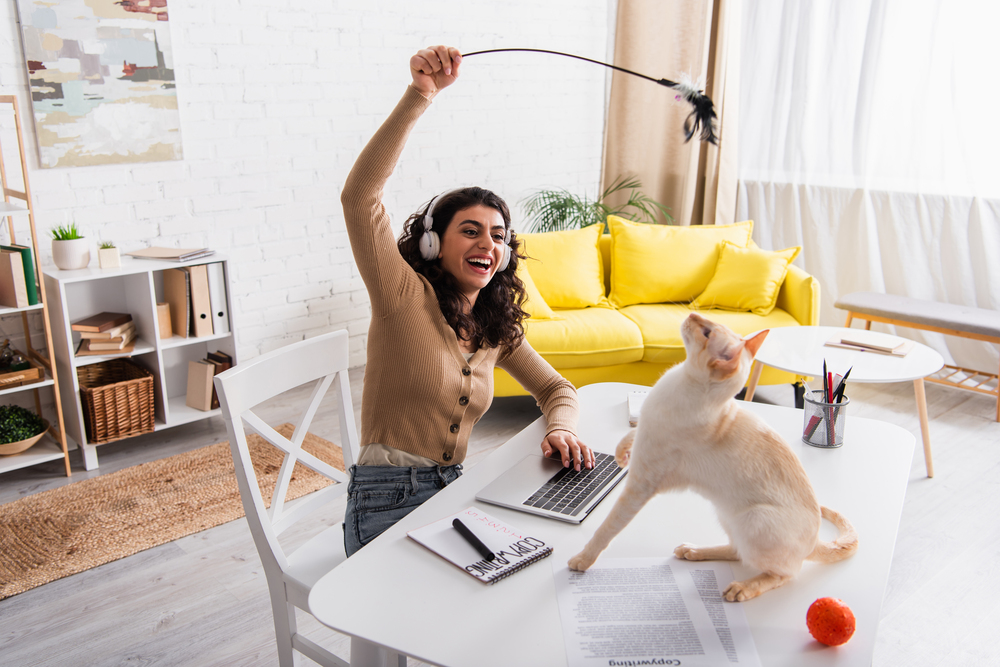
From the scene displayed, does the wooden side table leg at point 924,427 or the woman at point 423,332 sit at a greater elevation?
the woman at point 423,332

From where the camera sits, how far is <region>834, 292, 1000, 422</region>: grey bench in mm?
3309

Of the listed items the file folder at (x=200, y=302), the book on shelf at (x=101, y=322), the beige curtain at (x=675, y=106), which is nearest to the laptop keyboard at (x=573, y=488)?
the file folder at (x=200, y=302)

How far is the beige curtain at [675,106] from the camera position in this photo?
432 centimetres

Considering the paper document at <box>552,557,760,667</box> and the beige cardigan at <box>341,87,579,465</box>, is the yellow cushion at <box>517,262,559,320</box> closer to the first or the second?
the beige cardigan at <box>341,87,579,465</box>

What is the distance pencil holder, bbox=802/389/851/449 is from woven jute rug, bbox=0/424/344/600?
5.98 feet

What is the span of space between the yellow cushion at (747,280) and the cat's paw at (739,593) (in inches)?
105

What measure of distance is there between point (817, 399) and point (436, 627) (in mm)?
899

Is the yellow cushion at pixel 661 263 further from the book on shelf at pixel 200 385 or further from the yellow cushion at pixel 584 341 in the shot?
the book on shelf at pixel 200 385

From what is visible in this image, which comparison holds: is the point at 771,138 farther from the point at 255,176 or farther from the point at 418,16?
the point at 255,176

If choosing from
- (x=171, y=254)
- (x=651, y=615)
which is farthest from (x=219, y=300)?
(x=651, y=615)

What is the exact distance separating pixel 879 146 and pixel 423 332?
11.6 ft

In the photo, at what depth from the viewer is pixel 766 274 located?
3428 millimetres

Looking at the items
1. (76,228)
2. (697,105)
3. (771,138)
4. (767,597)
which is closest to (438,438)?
(767,597)

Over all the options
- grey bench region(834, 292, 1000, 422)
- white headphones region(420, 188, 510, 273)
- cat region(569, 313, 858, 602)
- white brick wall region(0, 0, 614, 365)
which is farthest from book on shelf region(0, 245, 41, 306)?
grey bench region(834, 292, 1000, 422)
